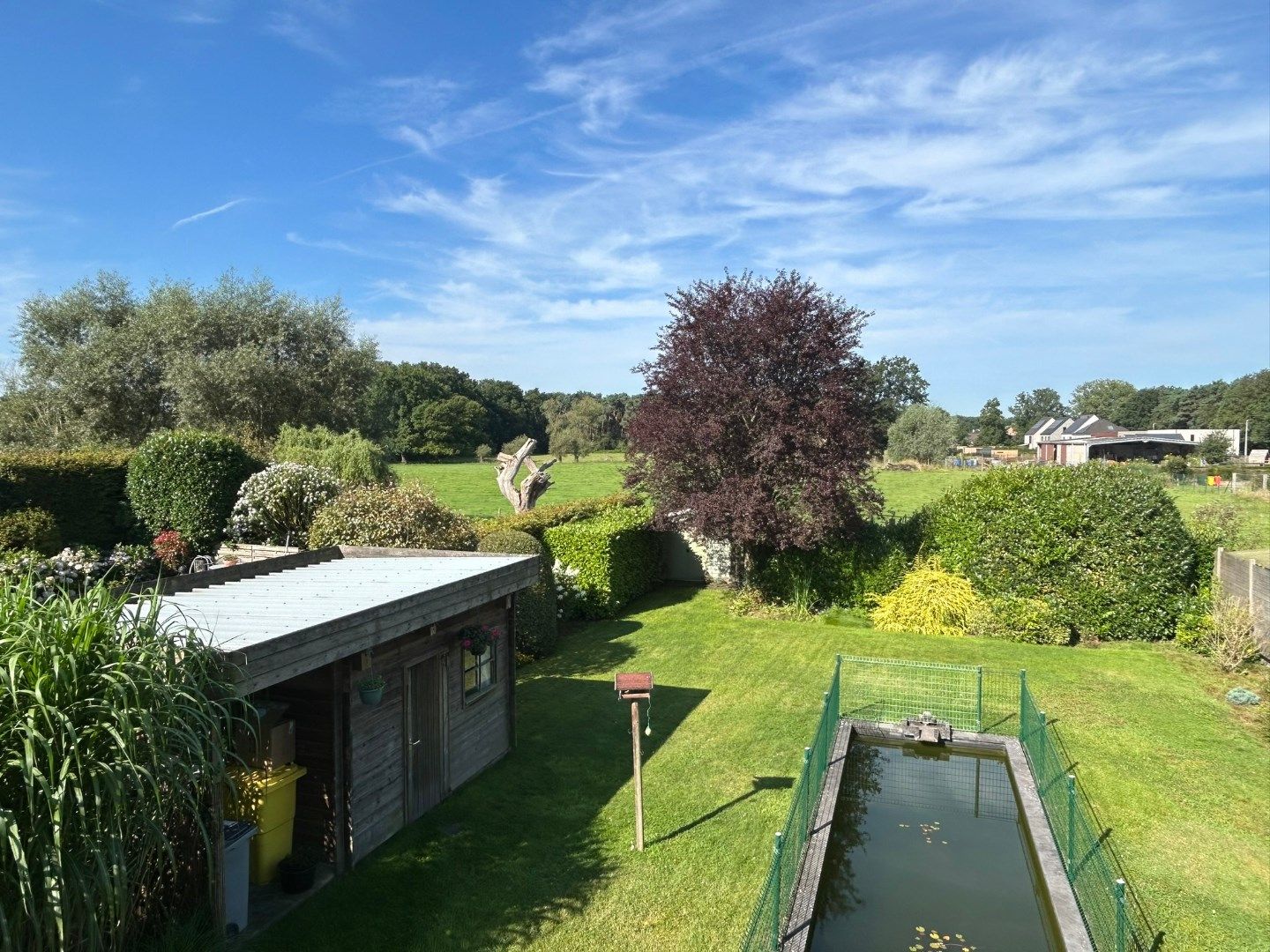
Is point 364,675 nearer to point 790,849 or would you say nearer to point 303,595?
point 303,595

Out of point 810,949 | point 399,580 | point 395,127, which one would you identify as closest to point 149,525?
point 395,127

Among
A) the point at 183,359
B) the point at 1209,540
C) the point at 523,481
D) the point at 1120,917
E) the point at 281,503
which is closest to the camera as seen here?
the point at 1120,917

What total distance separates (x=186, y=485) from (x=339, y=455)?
4151 mm

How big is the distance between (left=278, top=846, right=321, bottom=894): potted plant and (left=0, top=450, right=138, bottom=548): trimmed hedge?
502 inches

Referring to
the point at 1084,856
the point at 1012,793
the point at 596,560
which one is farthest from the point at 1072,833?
the point at 596,560

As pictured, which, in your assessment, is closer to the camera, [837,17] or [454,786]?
[454,786]

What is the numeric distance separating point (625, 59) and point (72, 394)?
22616 millimetres

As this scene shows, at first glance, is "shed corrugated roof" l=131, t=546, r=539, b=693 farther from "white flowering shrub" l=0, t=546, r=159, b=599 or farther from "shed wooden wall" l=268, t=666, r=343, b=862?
"white flowering shrub" l=0, t=546, r=159, b=599

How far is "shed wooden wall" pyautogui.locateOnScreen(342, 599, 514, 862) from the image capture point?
6.89 metres

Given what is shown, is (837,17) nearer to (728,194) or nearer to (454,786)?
(728,194)

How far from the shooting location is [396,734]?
295 inches

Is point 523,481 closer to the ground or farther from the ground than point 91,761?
farther from the ground

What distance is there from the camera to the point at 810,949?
6.21 meters

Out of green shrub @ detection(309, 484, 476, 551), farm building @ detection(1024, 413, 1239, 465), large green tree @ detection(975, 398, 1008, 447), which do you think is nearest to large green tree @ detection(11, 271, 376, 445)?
green shrub @ detection(309, 484, 476, 551)
